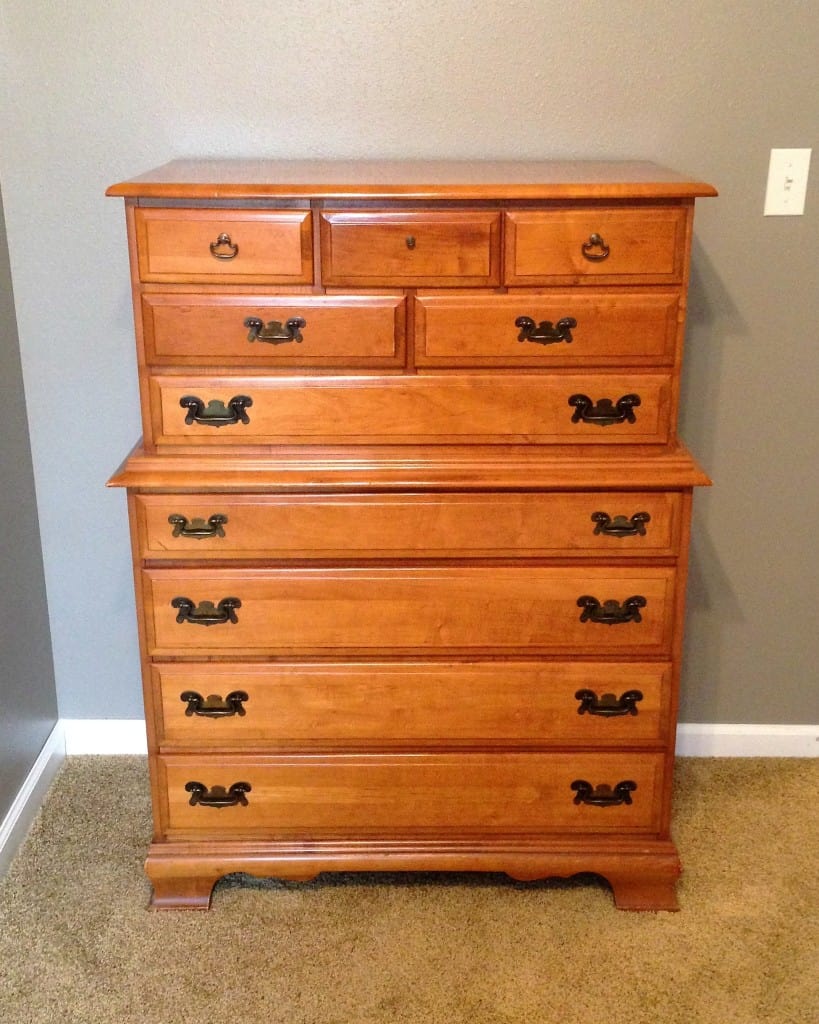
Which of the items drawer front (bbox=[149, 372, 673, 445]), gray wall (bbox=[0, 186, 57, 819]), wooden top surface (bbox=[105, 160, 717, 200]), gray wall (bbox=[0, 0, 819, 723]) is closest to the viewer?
wooden top surface (bbox=[105, 160, 717, 200])

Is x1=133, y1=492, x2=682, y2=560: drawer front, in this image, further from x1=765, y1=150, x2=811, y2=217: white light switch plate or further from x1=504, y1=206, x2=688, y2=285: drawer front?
x1=765, y1=150, x2=811, y2=217: white light switch plate

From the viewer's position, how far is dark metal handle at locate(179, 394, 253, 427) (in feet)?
6.11

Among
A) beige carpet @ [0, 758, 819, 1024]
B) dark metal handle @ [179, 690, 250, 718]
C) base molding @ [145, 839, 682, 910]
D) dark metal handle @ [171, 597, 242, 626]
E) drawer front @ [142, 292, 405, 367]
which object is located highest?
drawer front @ [142, 292, 405, 367]

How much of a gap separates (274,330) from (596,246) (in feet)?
1.80

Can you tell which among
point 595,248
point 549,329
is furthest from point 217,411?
point 595,248

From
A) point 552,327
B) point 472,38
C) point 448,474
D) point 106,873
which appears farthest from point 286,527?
point 472,38

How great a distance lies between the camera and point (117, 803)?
2.42m

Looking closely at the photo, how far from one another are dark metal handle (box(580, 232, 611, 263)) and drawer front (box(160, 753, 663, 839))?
0.91 meters

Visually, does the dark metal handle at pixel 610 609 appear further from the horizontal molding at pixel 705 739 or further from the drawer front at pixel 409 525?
the horizontal molding at pixel 705 739

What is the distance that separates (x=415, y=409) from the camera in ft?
6.16

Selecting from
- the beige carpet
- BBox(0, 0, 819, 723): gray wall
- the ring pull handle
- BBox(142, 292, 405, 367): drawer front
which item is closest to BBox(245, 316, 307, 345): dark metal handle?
BBox(142, 292, 405, 367): drawer front

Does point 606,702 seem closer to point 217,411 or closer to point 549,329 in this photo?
point 549,329

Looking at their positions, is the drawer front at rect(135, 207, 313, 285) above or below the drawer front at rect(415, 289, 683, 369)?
above

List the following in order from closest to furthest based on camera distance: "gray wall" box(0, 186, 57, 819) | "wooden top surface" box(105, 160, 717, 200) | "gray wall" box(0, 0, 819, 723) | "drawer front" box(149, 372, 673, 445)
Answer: "wooden top surface" box(105, 160, 717, 200) → "drawer front" box(149, 372, 673, 445) → "gray wall" box(0, 0, 819, 723) → "gray wall" box(0, 186, 57, 819)
